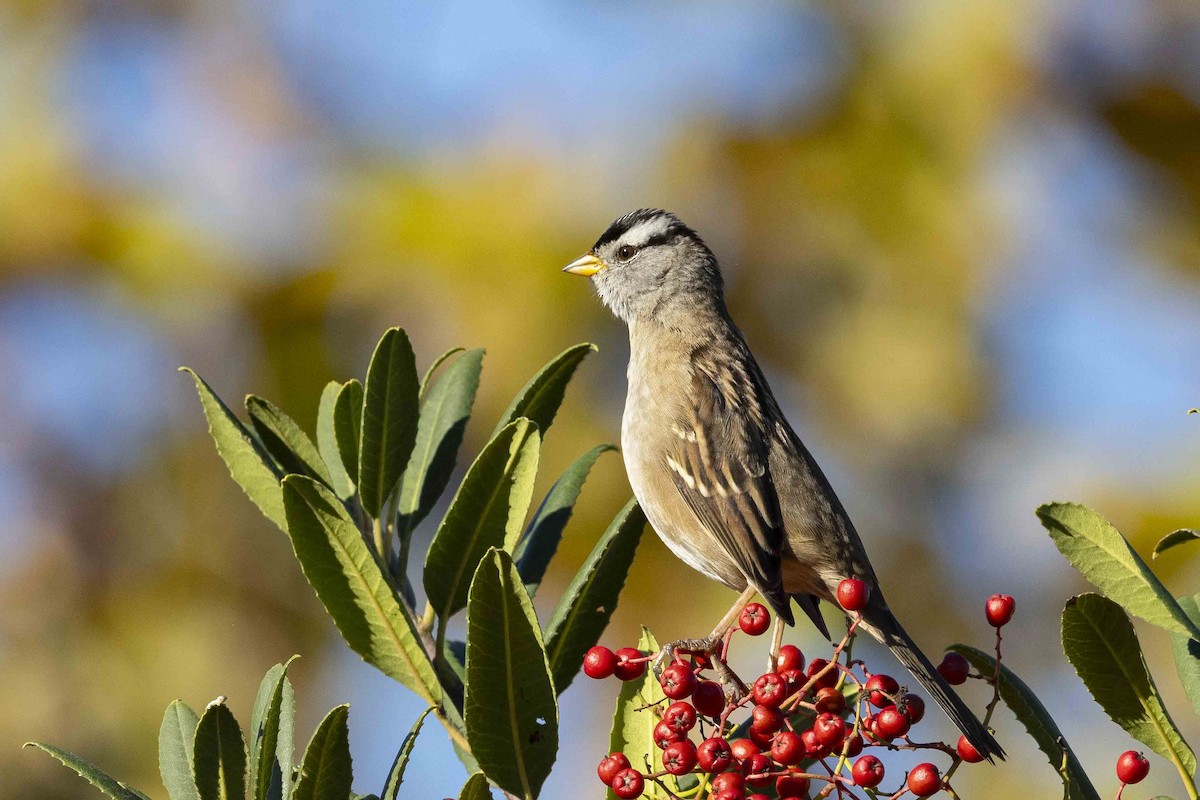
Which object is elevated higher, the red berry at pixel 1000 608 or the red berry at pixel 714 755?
the red berry at pixel 1000 608

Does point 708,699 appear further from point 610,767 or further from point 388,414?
point 388,414

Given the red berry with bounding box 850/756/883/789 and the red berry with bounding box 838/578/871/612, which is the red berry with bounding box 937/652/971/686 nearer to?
the red berry with bounding box 838/578/871/612

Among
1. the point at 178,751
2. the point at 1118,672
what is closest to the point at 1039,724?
the point at 1118,672

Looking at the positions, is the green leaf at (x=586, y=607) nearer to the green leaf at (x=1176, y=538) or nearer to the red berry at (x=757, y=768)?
the red berry at (x=757, y=768)

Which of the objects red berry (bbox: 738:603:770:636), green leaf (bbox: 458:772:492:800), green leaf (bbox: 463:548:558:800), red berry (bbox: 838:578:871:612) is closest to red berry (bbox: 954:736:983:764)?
red berry (bbox: 838:578:871:612)

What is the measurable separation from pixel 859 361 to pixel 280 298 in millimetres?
4587

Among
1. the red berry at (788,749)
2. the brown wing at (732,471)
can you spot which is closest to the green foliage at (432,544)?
the red berry at (788,749)

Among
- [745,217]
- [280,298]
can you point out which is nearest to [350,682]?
[280,298]

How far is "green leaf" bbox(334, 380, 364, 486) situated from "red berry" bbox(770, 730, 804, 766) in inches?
32.3

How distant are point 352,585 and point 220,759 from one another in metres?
0.37

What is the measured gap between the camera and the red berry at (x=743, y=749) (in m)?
1.95

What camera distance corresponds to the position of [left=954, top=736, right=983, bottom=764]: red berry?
6.88ft

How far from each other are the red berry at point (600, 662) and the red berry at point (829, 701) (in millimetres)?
350

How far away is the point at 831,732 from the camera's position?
1.98m
